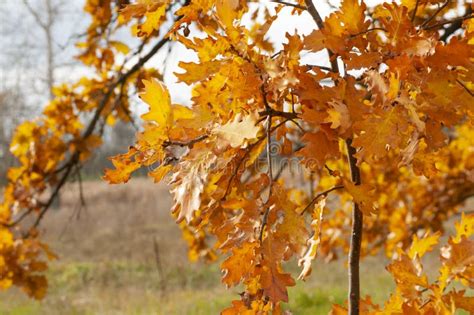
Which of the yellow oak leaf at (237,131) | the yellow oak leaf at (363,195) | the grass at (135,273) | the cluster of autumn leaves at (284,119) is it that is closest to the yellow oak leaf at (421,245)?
the cluster of autumn leaves at (284,119)

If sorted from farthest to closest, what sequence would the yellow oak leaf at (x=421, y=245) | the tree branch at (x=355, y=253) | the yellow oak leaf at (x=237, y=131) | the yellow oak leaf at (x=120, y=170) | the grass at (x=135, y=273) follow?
the grass at (x=135, y=273) → the yellow oak leaf at (x=421, y=245) → the tree branch at (x=355, y=253) → the yellow oak leaf at (x=120, y=170) → the yellow oak leaf at (x=237, y=131)

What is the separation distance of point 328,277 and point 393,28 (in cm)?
860

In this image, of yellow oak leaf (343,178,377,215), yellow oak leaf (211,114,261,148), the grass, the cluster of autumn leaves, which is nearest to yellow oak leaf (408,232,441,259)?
the cluster of autumn leaves

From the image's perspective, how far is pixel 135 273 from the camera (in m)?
10.2

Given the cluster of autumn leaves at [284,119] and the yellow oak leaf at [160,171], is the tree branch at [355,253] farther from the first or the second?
the yellow oak leaf at [160,171]

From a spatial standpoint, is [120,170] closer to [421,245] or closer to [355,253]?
[355,253]

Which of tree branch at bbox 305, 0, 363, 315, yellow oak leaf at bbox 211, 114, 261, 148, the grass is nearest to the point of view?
A: yellow oak leaf at bbox 211, 114, 261, 148

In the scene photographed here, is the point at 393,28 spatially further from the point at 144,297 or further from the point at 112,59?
the point at 144,297

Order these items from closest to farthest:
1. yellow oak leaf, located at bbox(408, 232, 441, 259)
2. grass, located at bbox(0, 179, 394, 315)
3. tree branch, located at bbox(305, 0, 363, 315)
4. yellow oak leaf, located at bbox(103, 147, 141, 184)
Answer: yellow oak leaf, located at bbox(103, 147, 141, 184) → tree branch, located at bbox(305, 0, 363, 315) → yellow oak leaf, located at bbox(408, 232, 441, 259) → grass, located at bbox(0, 179, 394, 315)

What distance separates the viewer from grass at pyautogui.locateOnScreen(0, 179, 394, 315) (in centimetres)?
651

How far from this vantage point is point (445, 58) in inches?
34.6

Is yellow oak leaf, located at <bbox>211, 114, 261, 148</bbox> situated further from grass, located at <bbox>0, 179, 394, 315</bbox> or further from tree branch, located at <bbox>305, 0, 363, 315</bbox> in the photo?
grass, located at <bbox>0, 179, 394, 315</bbox>

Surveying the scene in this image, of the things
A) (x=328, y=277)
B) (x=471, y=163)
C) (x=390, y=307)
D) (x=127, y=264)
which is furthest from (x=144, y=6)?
(x=127, y=264)

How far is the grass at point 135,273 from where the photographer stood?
21.4 feet
